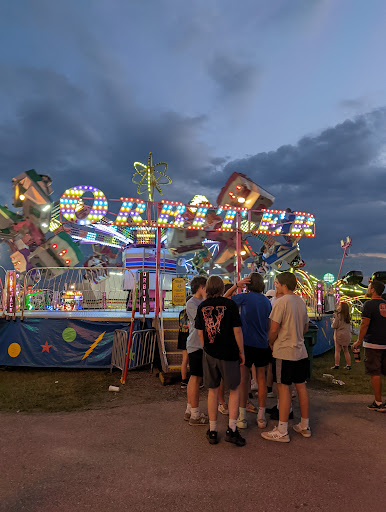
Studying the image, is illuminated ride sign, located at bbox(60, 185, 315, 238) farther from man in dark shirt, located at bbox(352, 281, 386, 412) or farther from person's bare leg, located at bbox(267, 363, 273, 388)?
man in dark shirt, located at bbox(352, 281, 386, 412)

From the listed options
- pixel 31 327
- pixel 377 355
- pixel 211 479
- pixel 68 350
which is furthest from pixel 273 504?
pixel 31 327

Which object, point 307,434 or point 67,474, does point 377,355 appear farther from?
point 67,474

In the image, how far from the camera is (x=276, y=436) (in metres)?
4.30

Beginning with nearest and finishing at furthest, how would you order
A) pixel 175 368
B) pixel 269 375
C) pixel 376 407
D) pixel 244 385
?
pixel 244 385 → pixel 376 407 → pixel 269 375 → pixel 175 368

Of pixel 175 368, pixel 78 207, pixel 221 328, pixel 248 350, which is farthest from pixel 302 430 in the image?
pixel 78 207

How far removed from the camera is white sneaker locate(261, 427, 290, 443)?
4.27m

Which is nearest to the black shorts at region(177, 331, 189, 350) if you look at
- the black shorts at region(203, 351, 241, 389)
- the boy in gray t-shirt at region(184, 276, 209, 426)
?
the boy in gray t-shirt at region(184, 276, 209, 426)

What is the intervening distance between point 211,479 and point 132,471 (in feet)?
2.68

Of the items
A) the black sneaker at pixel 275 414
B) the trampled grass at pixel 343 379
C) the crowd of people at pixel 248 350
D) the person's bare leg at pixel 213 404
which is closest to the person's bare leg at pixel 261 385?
the crowd of people at pixel 248 350

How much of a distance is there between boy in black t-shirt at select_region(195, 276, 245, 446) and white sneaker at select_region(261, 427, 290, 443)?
40 cm

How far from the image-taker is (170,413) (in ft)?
17.9

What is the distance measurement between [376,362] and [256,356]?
2120 millimetres

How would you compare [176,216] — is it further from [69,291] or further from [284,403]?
[284,403]

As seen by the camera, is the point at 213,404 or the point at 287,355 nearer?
the point at 213,404
